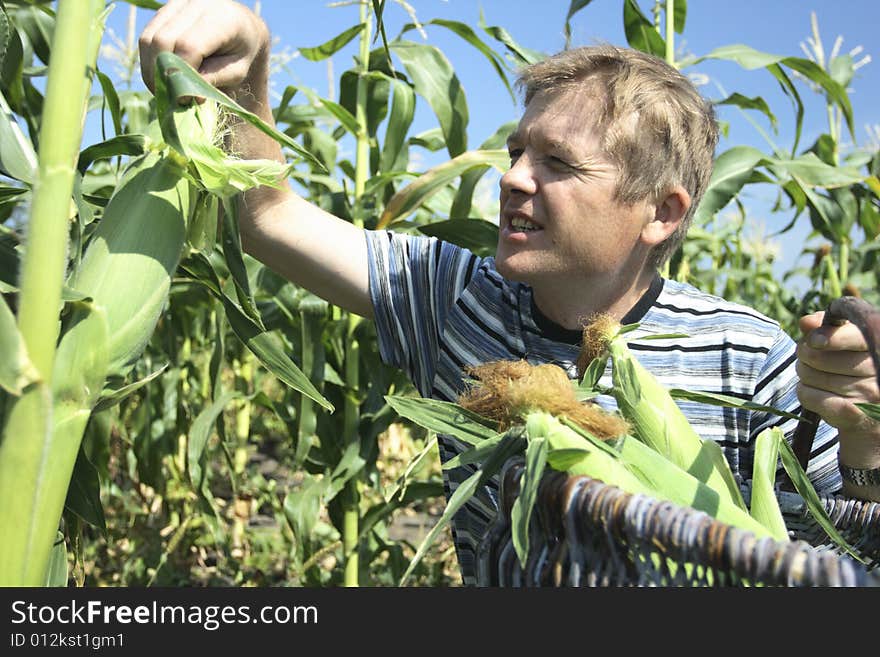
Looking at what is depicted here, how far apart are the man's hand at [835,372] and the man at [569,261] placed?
0.25 m

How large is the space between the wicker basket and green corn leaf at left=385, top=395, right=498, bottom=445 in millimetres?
98

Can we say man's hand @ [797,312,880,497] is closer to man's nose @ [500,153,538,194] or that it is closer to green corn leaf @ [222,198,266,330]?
man's nose @ [500,153,538,194]

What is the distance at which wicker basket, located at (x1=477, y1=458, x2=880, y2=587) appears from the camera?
64 centimetres

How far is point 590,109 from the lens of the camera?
5.06ft

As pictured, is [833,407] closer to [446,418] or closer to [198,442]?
[446,418]

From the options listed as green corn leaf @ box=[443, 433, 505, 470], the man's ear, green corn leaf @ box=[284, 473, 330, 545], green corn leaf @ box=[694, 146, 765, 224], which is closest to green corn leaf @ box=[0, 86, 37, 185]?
green corn leaf @ box=[443, 433, 505, 470]

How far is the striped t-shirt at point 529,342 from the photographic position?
157 centimetres

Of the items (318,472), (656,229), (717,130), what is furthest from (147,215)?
(318,472)

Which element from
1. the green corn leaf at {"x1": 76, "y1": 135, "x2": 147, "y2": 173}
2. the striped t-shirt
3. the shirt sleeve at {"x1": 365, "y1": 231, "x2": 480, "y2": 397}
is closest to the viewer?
the green corn leaf at {"x1": 76, "y1": 135, "x2": 147, "y2": 173}

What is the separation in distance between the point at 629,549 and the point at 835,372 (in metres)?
0.50

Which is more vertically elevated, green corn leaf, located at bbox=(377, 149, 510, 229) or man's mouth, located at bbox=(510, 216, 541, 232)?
green corn leaf, located at bbox=(377, 149, 510, 229)

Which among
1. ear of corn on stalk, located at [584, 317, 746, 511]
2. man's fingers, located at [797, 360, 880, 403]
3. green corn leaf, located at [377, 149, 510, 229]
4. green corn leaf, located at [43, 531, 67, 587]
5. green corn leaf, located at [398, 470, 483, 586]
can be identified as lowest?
green corn leaf, located at [398, 470, 483, 586]

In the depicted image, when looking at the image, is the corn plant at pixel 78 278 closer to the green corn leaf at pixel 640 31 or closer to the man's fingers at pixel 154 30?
the man's fingers at pixel 154 30

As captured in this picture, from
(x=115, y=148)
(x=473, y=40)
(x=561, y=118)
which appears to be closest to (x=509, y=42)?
(x=473, y=40)
